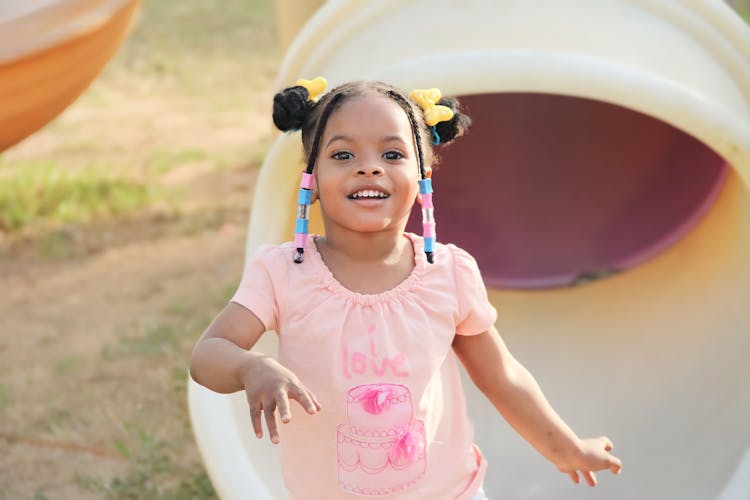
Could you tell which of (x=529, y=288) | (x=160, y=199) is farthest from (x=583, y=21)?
(x=160, y=199)

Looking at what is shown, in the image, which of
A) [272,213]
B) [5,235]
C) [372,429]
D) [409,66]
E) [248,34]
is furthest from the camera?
[248,34]

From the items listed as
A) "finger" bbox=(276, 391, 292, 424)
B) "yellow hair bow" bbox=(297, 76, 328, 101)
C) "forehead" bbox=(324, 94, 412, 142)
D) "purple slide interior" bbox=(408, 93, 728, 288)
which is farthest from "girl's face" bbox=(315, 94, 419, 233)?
"purple slide interior" bbox=(408, 93, 728, 288)

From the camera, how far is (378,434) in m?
1.56

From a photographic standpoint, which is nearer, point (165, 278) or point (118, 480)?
point (118, 480)

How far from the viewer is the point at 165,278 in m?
3.67

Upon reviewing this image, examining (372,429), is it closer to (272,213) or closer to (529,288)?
(272,213)

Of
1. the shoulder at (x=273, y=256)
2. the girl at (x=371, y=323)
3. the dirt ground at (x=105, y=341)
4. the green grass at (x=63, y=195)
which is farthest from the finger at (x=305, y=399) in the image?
the green grass at (x=63, y=195)

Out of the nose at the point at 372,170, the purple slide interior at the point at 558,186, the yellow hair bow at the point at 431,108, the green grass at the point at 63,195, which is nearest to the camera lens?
the nose at the point at 372,170

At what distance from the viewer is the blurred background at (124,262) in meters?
2.69

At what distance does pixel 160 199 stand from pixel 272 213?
2.05 m

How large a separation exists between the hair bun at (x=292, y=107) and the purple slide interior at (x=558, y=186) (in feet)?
4.49

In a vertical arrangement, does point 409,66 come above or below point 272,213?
above

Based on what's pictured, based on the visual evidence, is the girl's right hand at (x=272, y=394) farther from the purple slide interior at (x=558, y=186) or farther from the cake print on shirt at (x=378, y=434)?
the purple slide interior at (x=558, y=186)

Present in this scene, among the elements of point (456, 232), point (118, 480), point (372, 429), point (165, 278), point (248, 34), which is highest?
point (248, 34)
